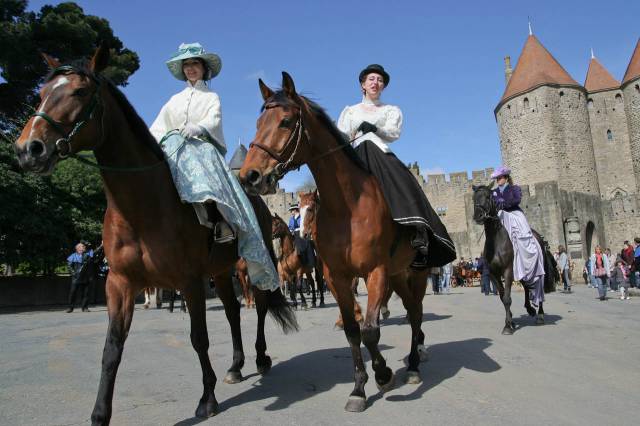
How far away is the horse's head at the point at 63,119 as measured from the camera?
2.92m

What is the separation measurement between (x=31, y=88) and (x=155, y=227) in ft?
75.6

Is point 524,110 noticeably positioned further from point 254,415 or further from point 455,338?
point 254,415

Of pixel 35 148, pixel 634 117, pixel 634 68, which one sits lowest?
pixel 35 148

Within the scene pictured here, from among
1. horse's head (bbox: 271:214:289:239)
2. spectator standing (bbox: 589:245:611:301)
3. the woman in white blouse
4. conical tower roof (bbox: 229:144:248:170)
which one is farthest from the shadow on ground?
conical tower roof (bbox: 229:144:248:170)

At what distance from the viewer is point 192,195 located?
390 centimetres

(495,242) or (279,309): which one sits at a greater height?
(495,242)

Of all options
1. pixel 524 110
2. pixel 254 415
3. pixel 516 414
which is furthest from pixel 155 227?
pixel 524 110

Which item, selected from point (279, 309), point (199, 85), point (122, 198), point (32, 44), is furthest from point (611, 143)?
point (122, 198)

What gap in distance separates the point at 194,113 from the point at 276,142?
1.49 meters

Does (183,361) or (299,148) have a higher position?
(299,148)

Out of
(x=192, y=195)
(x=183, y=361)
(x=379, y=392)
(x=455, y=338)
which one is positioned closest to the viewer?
(x=192, y=195)

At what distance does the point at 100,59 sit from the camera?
3.50 metres

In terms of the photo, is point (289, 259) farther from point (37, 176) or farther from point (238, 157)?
point (238, 157)

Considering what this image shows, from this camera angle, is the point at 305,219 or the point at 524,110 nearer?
the point at 305,219
